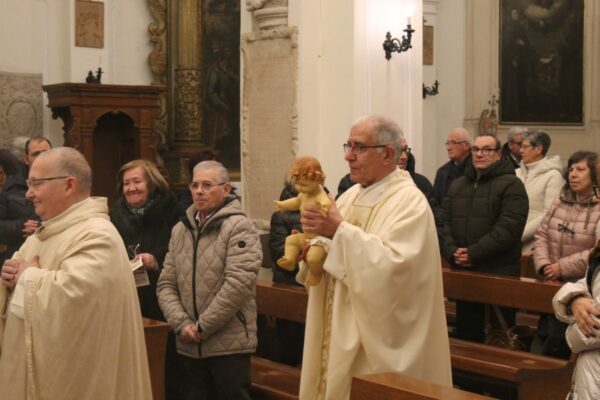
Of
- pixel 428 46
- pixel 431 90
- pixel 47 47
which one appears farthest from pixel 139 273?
pixel 428 46

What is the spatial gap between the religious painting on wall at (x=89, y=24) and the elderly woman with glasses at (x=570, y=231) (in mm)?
7032

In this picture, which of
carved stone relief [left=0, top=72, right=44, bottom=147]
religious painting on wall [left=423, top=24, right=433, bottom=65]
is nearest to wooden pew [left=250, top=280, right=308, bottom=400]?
carved stone relief [left=0, top=72, right=44, bottom=147]

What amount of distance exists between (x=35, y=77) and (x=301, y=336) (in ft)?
20.4

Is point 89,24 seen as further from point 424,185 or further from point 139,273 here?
point 139,273

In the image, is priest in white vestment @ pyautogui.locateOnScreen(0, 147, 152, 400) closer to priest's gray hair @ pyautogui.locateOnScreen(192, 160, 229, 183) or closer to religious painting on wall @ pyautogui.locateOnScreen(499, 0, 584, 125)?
priest's gray hair @ pyautogui.locateOnScreen(192, 160, 229, 183)

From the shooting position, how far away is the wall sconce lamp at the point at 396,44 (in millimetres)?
9328

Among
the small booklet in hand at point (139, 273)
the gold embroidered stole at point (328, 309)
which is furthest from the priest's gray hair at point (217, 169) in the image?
the gold embroidered stole at point (328, 309)

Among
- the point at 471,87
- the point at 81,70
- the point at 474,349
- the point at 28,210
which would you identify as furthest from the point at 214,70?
the point at 474,349

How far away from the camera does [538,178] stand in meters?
8.52

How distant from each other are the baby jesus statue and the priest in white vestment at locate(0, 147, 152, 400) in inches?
28.9

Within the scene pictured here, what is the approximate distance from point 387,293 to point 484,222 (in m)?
Result: 2.86

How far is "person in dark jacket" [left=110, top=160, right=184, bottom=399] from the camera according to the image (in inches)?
249

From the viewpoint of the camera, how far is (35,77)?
12.0 metres

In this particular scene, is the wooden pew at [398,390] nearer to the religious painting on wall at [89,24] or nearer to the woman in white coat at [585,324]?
the woman in white coat at [585,324]
